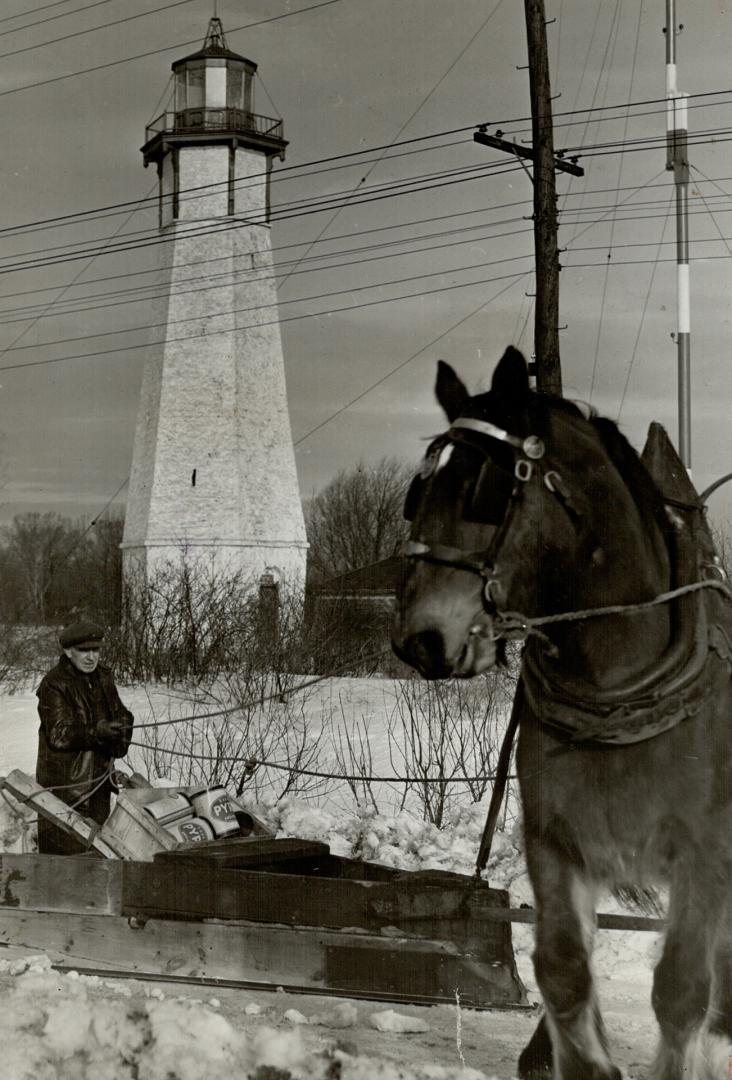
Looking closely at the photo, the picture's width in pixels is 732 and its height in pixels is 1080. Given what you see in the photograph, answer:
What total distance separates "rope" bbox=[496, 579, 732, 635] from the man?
164 inches

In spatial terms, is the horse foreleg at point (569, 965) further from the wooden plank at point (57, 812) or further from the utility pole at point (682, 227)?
the utility pole at point (682, 227)

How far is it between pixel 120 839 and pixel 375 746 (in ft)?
16.7

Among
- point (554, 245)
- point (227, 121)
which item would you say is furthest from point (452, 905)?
point (227, 121)

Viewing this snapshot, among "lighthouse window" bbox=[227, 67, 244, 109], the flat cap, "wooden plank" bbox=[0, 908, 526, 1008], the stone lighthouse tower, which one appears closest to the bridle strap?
"wooden plank" bbox=[0, 908, 526, 1008]

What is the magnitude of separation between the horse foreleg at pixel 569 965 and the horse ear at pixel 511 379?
4.58ft

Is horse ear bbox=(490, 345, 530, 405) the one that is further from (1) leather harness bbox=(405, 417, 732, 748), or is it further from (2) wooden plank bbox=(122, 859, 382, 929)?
(2) wooden plank bbox=(122, 859, 382, 929)

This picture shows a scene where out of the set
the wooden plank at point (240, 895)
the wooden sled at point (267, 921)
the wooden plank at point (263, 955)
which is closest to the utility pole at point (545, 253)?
the wooden sled at point (267, 921)

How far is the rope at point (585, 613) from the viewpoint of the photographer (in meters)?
3.34

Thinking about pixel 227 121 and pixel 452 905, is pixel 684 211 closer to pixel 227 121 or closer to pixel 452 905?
pixel 452 905

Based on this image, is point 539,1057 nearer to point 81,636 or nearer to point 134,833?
point 134,833

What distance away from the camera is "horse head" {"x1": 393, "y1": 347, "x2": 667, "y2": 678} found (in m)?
3.24

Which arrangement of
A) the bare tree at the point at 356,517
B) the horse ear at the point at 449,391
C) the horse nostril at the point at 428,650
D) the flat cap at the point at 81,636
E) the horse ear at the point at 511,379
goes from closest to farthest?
the horse nostril at the point at 428,650 → the horse ear at the point at 511,379 → the horse ear at the point at 449,391 → the flat cap at the point at 81,636 → the bare tree at the point at 356,517

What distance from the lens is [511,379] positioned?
348cm

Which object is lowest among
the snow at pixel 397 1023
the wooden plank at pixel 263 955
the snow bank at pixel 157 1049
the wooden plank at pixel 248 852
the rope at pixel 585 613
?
the snow at pixel 397 1023
